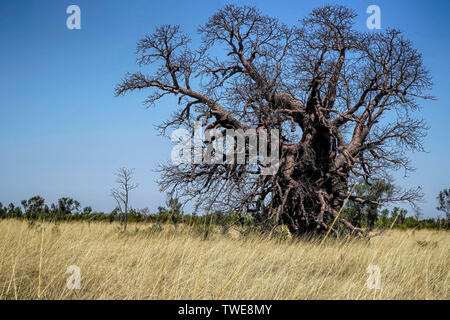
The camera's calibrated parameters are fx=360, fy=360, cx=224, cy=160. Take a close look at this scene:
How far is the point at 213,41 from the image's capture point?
32.3 feet

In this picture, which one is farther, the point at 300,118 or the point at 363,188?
the point at 363,188

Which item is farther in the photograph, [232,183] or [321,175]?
[321,175]

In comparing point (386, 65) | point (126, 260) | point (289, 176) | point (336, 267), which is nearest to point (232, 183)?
point (289, 176)

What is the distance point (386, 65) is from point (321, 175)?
319cm

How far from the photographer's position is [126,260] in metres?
4.49

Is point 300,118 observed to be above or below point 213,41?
below

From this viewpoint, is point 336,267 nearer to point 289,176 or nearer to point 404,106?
point 289,176

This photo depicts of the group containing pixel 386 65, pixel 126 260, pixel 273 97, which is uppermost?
pixel 386 65

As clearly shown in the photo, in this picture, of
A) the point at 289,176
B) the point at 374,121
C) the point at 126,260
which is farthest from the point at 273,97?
the point at 126,260

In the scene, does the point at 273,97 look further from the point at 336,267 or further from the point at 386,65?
the point at 336,267
